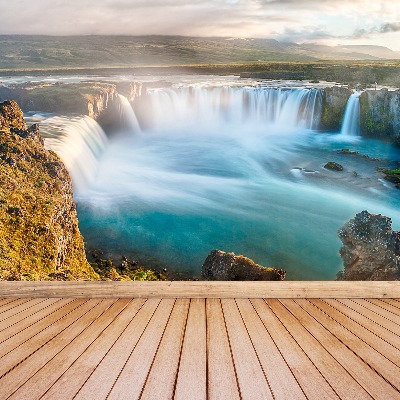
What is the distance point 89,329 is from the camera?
11.9 ft

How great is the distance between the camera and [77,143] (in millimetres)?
22625

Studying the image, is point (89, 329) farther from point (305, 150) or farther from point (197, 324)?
point (305, 150)

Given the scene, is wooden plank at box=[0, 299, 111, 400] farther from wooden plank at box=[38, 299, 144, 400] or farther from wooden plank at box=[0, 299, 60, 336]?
wooden plank at box=[0, 299, 60, 336]

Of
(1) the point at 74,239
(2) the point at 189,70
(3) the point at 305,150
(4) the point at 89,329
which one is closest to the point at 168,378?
(4) the point at 89,329

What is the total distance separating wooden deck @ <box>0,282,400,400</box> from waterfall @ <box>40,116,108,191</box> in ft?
52.7

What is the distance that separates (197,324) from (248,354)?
74 cm

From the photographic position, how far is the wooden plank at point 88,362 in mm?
2594

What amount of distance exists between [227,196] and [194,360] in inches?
719

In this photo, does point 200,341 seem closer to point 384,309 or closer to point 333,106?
point 384,309

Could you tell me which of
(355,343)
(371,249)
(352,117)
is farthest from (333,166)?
(355,343)

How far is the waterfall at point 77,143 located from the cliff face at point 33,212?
7.75 metres

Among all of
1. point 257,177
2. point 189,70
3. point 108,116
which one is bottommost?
point 257,177

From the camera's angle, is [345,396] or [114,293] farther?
[114,293]

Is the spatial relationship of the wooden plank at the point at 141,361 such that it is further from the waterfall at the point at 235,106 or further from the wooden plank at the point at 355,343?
the waterfall at the point at 235,106
